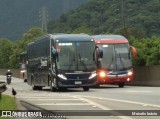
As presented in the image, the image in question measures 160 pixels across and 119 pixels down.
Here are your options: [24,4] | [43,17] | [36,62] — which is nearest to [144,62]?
[36,62]

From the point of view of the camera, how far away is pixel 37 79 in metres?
35.2

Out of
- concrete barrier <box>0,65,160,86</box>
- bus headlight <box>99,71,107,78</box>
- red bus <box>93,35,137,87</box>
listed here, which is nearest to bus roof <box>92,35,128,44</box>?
red bus <box>93,35,137,87</box>

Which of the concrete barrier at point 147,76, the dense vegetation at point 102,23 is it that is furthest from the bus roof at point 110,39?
the dense vegetation at point 102,23

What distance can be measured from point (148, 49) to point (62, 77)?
2135cm

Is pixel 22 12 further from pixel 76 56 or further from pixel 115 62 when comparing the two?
pixel 76 56

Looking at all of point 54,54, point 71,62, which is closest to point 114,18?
point 71,62

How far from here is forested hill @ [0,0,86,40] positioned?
6880 inches

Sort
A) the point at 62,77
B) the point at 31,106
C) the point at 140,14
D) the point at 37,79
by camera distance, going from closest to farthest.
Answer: the point at 31,106, the point at 62,77, the point at 37,79, the point at 140,14

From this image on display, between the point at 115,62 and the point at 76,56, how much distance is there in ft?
24.5

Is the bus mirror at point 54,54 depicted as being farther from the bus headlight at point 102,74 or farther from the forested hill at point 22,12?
the forested hill at point 22,12

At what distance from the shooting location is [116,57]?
3697cm

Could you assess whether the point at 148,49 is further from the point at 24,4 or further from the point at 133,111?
the point at 24,4

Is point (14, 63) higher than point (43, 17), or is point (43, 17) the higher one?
point (43, 17)

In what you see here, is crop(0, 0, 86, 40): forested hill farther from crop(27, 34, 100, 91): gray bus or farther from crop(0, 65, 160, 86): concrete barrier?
crop(27, 34, 100, 91): gray bus
